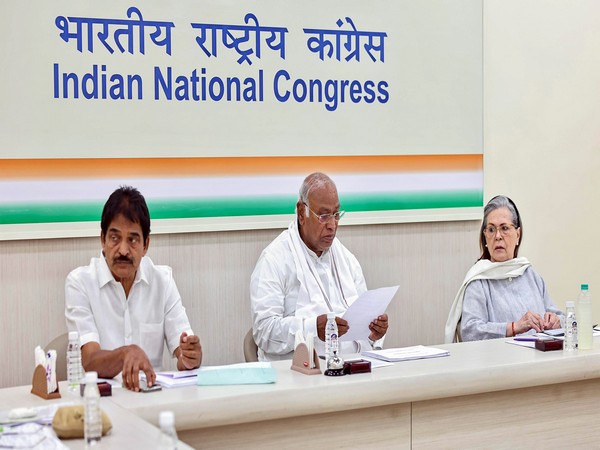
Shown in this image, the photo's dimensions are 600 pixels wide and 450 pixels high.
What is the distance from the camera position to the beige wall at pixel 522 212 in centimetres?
488

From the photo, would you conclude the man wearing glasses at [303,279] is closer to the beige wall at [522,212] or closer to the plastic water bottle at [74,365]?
the beige wall at [522,212]

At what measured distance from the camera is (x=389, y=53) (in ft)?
17.3

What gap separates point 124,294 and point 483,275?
6.10 feet

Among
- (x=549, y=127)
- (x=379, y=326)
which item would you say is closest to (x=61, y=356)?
(x=379, y=326)

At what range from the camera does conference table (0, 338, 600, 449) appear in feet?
9.93

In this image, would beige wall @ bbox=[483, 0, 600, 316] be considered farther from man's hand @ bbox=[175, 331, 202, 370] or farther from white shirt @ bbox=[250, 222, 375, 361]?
man's hand @ bbox=[175, 331, 202, 370]

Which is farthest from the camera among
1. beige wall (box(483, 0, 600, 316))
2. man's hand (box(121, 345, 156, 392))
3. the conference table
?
beige wall (box(483, 0, 600, 316))

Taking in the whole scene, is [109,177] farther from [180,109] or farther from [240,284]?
[240,284]

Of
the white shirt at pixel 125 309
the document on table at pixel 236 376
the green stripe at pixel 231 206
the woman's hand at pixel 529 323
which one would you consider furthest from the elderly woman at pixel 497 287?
the document on table at pixel 236 376

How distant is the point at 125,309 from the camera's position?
12.7 ft

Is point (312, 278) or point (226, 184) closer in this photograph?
point (312, 278)

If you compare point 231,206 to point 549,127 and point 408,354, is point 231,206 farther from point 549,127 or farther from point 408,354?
point 549,127

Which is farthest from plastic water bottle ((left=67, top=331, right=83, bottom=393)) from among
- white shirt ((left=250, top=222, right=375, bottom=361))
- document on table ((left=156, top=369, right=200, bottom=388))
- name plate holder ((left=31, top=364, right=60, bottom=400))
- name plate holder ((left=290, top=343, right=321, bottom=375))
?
white shirt ((left=250, top=222, right=375, bottom=361))

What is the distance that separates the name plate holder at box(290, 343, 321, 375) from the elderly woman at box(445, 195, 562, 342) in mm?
1327
